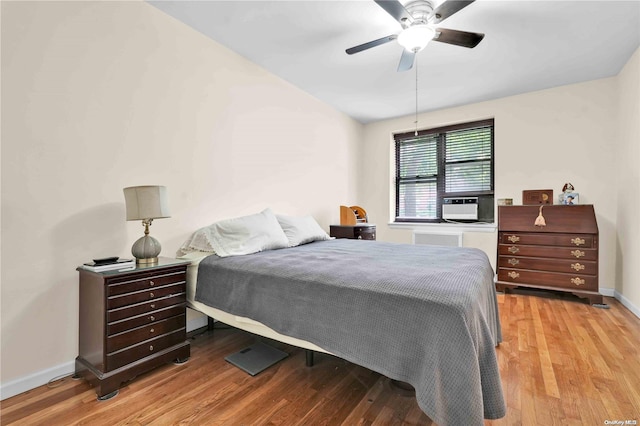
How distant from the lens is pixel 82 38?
6.26 ft

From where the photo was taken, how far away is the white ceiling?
2.26 meters

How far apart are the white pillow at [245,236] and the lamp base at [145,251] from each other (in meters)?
0.43

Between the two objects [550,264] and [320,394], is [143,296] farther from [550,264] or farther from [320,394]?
[550,264]

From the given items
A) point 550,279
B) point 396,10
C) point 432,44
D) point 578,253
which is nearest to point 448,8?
point 396,10

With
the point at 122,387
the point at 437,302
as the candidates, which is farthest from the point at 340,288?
the point at 122,387

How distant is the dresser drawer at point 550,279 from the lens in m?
3.18

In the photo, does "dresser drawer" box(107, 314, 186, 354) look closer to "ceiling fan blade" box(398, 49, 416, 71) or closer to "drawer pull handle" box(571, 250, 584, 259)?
"ceiling fan blade" box(398, 49, 416, 71)

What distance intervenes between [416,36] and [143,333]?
2704 millimetres

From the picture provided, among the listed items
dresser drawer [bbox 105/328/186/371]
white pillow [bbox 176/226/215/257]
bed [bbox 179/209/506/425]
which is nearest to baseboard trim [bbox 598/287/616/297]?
bed [bbox 179/209/506/425]

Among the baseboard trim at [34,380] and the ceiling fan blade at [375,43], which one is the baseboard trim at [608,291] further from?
the baseboard trim at [34,380]

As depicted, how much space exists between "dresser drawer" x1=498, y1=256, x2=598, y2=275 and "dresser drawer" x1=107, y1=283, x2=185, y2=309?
367cm

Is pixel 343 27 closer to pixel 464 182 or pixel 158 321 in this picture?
pixel 158 321

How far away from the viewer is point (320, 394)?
1.60m

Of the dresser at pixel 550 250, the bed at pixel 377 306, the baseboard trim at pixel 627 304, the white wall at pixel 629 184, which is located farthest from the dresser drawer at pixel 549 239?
the bed at pixel 377 306
